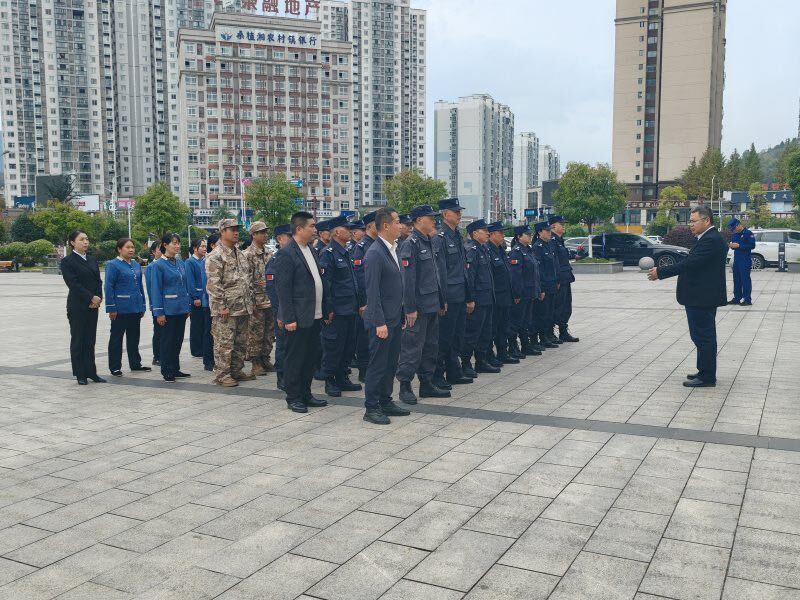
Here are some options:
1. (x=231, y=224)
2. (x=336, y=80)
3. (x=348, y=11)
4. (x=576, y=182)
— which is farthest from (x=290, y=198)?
(x=348, y=11)

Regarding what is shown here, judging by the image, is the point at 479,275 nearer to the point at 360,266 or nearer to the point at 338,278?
the point at 360,266

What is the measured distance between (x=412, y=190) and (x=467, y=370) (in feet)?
210

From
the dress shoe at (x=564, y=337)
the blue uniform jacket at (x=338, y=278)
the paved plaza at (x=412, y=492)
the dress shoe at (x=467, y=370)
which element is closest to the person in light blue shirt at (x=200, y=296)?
the paved plaza at (x=412, y=492)

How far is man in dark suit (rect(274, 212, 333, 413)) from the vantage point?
22.1 feet

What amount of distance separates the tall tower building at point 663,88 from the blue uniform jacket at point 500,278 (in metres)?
87.9

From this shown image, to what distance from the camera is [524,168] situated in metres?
170

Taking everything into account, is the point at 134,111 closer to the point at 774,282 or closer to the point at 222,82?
the point at 222,82

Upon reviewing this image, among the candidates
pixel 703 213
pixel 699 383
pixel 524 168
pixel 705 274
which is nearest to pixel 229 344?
pixel 699 383

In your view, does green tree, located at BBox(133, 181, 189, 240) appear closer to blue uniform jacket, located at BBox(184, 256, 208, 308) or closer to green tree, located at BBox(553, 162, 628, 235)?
green tree, located at BBox(553, 162, 628, 235)

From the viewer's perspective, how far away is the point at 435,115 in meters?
148

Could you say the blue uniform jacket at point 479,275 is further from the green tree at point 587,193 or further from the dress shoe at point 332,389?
the green tree at point 587,193

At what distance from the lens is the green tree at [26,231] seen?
56.2 meters

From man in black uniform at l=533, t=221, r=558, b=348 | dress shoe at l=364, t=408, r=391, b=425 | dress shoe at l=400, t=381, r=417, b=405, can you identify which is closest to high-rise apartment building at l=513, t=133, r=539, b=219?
man in black uniform at l=533, t=221, r=558, b=348

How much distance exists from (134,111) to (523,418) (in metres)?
131
